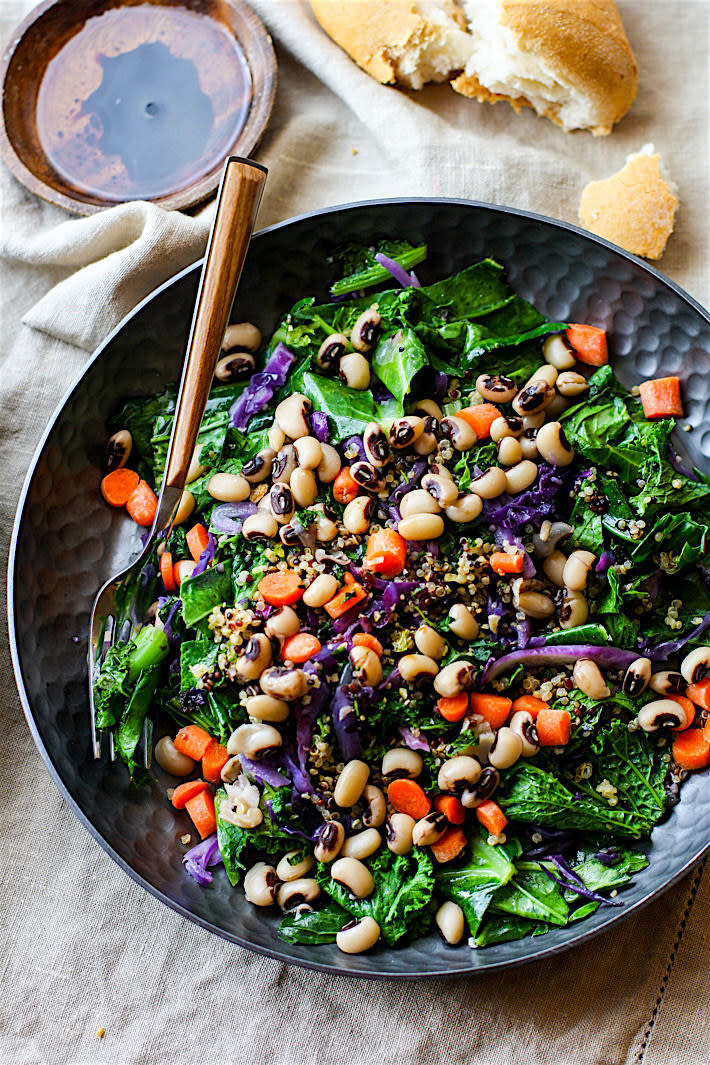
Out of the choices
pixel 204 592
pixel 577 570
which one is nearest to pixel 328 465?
→ pixel 204 592

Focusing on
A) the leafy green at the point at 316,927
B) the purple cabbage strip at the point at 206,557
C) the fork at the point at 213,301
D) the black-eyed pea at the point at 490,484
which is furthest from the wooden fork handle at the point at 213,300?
the leafy green at the point at 316,927

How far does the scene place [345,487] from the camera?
2.49 m

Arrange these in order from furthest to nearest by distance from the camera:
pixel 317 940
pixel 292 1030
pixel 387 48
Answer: pixel 387 48 < pixel 292 1030 < pixel 317 940

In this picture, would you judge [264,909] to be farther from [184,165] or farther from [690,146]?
[690,146]

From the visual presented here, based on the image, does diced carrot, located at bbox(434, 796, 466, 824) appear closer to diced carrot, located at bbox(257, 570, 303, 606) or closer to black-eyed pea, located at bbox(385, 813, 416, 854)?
black-eyed pea, located at bbox(385, 813, 416, 854)

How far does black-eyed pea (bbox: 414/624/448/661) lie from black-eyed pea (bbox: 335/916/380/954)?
2.25 ft

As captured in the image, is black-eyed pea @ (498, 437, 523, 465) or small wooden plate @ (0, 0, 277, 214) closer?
black-eyed pea @ (498, 437, 523, 465)

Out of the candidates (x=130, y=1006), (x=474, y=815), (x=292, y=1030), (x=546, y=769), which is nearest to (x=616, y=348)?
(x=546, y=769)

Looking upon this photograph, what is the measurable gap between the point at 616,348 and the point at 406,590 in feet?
3.33

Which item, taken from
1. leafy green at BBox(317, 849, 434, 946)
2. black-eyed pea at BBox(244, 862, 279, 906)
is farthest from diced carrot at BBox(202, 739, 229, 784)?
leafy green at BBox(317, 849, 434, 946)

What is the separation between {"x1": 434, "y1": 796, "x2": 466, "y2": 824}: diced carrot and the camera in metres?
2.33

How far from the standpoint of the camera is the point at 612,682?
242 centimetres

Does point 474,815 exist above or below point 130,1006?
above

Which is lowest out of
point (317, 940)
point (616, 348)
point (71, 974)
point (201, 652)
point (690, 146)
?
point (71, 974)
